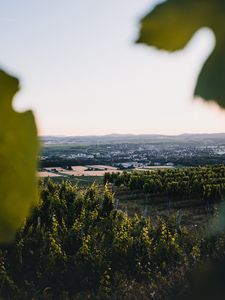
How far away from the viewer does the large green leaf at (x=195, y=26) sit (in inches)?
9.3

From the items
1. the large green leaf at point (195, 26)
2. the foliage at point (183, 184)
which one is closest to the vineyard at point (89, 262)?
the large green leaf at point (195, 26)

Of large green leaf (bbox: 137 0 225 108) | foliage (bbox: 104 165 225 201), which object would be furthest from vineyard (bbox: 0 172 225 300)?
foliage (bbox: 104 165 225 201)

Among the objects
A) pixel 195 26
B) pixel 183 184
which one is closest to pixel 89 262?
pixel 195 26

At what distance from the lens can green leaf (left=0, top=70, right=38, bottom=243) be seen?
0.19m

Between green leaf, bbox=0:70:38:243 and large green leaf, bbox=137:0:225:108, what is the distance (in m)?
0.08

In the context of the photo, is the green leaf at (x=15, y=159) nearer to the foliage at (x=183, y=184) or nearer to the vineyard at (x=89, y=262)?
the vineyard at (x=89, y=262)

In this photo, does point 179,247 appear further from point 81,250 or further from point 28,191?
point 28,191

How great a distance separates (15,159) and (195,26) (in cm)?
12

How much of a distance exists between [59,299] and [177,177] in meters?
18.0

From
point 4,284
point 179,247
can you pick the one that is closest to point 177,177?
point 179,247

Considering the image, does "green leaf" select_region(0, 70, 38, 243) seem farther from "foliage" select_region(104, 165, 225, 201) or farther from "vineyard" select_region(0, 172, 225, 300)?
"foliage" select_region(104, 165, 225, 201)

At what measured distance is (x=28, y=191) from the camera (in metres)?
0.19

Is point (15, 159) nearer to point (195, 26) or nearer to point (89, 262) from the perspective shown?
point (195, 26)

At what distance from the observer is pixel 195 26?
252mm
